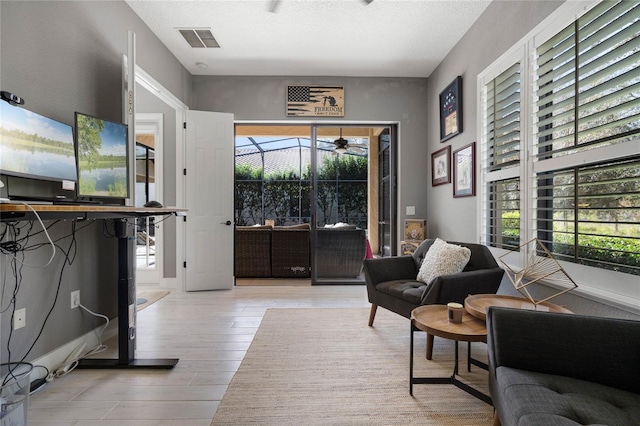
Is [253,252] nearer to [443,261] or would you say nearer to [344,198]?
[344,198]

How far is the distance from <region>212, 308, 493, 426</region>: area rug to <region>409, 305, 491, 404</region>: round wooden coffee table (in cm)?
7

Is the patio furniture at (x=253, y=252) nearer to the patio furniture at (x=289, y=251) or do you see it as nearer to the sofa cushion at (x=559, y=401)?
the patio furniture at (x=289, y=251)

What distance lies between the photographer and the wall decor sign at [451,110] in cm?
345

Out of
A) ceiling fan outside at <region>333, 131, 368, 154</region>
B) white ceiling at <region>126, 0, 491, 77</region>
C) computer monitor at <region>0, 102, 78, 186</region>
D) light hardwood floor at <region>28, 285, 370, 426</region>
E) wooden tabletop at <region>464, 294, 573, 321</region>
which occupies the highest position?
white ceiling at <region>126, 0, 491, 77</region>

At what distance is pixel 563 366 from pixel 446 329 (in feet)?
1.70

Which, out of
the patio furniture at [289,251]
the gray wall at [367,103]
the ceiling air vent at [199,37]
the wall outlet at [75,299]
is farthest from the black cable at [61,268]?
the patio furniture at [289,251]

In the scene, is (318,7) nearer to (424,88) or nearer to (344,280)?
(424,88)

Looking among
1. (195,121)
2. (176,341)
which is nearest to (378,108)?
(195,121)

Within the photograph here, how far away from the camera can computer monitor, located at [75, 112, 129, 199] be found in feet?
6.81

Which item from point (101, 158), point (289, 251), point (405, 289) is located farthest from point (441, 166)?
point (101, 158)

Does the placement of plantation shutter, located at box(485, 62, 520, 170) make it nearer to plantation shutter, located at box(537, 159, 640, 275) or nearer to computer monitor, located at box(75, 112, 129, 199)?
plantation shutter, located at box(537, 159, 640, 275)

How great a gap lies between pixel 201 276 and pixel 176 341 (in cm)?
164

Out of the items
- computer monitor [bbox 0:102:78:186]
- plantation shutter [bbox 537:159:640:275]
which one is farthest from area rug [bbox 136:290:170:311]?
plantation shutter [bbox 537:159:640:275]

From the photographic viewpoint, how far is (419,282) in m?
2.79
